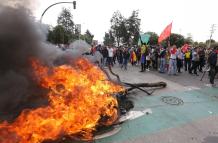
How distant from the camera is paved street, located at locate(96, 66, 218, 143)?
6316 mm

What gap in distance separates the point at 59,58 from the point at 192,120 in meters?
4.36

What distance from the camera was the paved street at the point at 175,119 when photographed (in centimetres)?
632

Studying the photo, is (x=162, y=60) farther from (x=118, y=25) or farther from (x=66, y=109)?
(x=118, y=25)

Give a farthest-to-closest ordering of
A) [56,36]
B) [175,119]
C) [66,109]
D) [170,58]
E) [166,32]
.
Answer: [56,36], [166,32], [170,58], [175,119], [66,109]

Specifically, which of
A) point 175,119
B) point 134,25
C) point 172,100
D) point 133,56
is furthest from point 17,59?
point 134,25

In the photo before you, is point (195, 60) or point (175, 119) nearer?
point (175, 119)

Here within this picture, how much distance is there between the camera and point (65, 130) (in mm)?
5762

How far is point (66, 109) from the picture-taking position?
5.98m

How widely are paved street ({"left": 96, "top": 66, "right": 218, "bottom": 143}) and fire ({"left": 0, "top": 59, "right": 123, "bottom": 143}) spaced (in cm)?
61

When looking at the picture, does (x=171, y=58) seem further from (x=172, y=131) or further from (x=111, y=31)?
(x=111, y=31)

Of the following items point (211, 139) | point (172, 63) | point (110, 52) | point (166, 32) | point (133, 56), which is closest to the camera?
point (211, 139)

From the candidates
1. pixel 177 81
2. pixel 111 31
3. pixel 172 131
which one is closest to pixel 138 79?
pixel 177 81

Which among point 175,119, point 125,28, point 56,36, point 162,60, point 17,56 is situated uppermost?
point 125,28

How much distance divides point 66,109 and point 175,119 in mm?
3448
